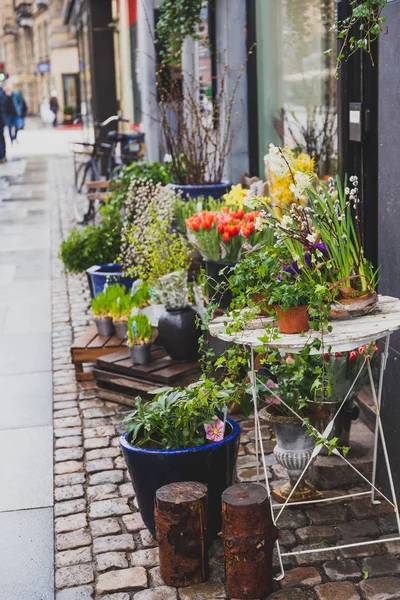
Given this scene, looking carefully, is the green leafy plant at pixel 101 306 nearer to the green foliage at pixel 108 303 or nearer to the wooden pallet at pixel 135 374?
the green foliage at pixel 108 303

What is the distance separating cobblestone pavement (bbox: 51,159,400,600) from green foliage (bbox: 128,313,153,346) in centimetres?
54

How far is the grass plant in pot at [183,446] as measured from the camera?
13.1ft

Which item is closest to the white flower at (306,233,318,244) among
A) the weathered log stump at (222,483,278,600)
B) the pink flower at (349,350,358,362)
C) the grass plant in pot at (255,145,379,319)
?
the grass plant in pot at (255,145,379,319)

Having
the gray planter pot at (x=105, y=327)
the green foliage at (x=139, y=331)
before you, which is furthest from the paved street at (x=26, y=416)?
the green foliage at (x=139, y=331)

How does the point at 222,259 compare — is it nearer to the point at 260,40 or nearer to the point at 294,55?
the point at 294,55

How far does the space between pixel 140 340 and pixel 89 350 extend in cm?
59

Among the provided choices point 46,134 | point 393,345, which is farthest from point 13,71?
point 393,345

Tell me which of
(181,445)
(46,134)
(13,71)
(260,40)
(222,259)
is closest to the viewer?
(181,445)

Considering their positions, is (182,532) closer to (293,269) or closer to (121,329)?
(293,269)

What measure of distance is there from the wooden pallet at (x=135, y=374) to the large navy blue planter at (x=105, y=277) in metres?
1.38

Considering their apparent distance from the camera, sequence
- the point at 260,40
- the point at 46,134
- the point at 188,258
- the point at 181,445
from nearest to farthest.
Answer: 1. the point at 181,445
2. the point at 188,258
3. the point at 260,40
4. the point at 46,134

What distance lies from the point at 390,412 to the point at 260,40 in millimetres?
5544

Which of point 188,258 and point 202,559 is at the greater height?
point 188,258

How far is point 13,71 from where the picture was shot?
86.9m
